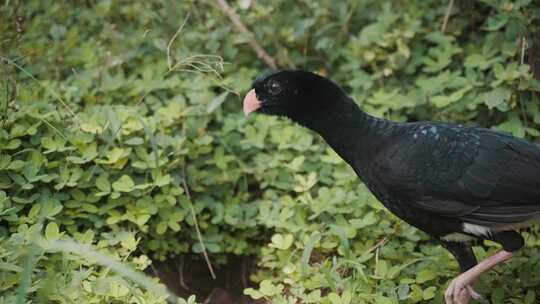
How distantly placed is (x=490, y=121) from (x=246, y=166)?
1.74 metres

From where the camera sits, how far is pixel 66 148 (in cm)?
436

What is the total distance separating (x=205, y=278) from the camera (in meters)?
4.74

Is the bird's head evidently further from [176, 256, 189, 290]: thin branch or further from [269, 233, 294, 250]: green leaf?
[176, 256, 189, 290]: thin branch

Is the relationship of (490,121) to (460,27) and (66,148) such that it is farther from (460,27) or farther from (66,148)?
(66,148)

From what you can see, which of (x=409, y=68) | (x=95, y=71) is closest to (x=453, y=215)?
(x=409, y=68)

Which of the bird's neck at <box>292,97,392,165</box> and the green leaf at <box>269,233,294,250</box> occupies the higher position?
the bird's neck at <box>292,97,392,165</box>

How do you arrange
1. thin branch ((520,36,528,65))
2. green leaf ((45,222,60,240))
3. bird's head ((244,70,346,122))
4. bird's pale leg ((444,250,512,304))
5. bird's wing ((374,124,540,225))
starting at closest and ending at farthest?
bird's wing ((374,124,540,225)), bird's pale leg ((444,250,512,304)), green leaf ((45,222,60,240)), bird's head ((244,70,346,122)), thin branch ((520,36,528,65))

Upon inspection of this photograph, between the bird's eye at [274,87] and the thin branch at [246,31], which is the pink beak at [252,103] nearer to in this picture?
the bird's eye at [274,87]

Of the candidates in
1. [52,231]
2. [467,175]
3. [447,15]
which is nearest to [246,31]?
[447,15]

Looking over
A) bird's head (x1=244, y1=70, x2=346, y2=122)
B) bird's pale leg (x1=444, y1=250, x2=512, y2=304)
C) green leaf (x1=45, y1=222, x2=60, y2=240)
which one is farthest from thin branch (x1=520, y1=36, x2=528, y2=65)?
green leaf (x1=45, y1=222, x2=60, y2=240)

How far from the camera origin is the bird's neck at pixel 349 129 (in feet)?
13.0

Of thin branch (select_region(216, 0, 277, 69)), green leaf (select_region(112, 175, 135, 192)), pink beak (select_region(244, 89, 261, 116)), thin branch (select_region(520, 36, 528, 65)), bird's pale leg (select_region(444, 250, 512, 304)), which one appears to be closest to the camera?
bird's pale leg (select_region(444, 250, 512, 304))

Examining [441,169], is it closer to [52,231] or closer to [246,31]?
[52,231]

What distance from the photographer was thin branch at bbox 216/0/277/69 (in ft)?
19.1
